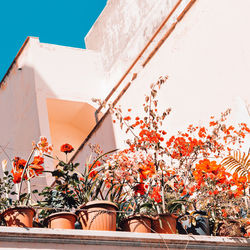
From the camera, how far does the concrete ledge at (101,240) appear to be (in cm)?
394

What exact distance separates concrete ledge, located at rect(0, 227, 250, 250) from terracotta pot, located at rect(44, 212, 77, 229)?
0.27 meters

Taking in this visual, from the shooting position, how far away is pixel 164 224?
4688 mm

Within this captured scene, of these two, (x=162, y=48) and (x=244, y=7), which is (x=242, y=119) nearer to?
(x=244, y=7)

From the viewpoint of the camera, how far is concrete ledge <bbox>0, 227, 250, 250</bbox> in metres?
3.94

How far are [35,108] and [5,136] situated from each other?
1568 millimetres

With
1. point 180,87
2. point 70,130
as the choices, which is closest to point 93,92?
point 70,130

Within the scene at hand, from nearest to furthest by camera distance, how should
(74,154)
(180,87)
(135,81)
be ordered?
(180,87) → (135,81) → (74,154)

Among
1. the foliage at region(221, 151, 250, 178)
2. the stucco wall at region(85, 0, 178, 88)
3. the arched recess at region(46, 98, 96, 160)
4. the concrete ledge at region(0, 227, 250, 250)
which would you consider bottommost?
the concrete ledge at region(0, 227, 250, 250)

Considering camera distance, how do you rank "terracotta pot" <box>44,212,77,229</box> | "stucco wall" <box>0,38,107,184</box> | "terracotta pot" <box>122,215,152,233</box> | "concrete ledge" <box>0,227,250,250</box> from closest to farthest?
"concrete ledge" <box>0,227,250,250</box> < "terracotta pot" <box>44,212,77,229</box> < "terracotta pot" <box>122,215,152,233</box> < "stucco wall" <box>0,38,107,184</box>

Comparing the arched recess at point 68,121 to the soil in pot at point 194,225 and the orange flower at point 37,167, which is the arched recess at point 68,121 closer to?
the orange flower at point 37,167

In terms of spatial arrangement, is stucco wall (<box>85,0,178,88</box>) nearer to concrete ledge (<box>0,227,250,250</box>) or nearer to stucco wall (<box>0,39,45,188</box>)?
stucco wall (<box>0,39,45,188</box>)

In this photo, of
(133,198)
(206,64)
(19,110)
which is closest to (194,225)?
(133,198)

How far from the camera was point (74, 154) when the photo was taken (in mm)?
11164

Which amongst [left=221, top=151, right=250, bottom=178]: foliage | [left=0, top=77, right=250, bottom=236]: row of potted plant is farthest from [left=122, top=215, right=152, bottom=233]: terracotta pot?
[left=221, top=151, right=250, bottom=178]: foliage
